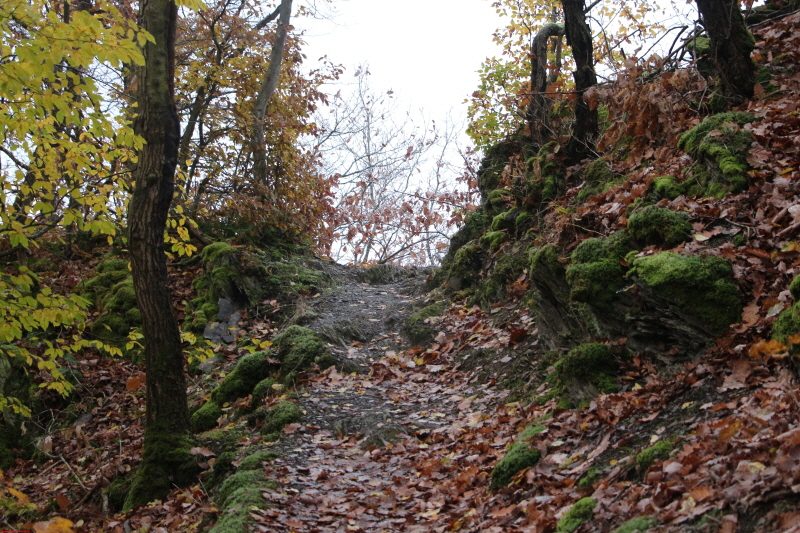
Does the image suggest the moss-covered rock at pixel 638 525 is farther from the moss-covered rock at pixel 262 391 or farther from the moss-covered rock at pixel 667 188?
the moss-covered rock at pixel 262 391

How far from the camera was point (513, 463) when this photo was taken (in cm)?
464

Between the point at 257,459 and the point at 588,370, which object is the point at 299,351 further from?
the point at 588,370

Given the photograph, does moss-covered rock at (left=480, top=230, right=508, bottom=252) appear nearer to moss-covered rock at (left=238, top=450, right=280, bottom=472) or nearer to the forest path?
the forest path

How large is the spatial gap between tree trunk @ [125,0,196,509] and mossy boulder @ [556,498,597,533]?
4573mm

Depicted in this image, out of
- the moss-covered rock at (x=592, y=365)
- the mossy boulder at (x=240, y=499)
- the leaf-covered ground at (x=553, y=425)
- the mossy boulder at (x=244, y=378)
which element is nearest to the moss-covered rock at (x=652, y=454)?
the leaf-covered ground at (x=553, y=425)

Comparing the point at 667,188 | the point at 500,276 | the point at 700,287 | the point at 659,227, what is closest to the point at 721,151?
the point at 667,188

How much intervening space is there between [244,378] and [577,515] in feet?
20.2

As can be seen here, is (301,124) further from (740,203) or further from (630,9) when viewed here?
(740,203)

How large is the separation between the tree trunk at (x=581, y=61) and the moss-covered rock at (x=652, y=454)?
5.71 meters

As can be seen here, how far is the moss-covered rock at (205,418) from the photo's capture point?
7945 mm

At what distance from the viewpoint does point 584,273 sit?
5707mm

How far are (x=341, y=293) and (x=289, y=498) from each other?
754 centimetres

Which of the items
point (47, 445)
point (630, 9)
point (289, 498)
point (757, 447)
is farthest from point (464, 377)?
point (630, 9)

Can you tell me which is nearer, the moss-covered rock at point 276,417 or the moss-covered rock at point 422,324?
the moss-covered rock at point 276,417
